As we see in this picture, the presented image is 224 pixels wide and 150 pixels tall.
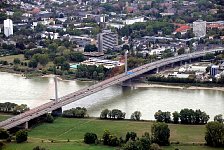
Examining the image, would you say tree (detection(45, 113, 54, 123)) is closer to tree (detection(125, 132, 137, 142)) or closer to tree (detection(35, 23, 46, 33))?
tree (detection(125, 132, 137, 142))

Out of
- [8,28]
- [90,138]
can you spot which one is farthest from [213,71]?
[8,28]

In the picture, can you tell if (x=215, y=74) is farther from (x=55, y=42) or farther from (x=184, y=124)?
(x=55, y=42)

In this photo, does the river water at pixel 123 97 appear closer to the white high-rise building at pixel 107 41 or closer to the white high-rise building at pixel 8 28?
the white high-rise building at pixel 107 41

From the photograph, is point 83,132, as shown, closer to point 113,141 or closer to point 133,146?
point 113,141

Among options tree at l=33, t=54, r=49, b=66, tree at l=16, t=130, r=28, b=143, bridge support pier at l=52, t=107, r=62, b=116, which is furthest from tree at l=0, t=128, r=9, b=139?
tree at l=33, t=54, r=49, b=66

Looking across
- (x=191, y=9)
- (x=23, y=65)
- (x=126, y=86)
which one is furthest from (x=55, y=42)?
(x=191, y=9)

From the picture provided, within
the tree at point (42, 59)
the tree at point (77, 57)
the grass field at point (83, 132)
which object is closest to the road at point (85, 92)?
the grass field at point (83, 132)
